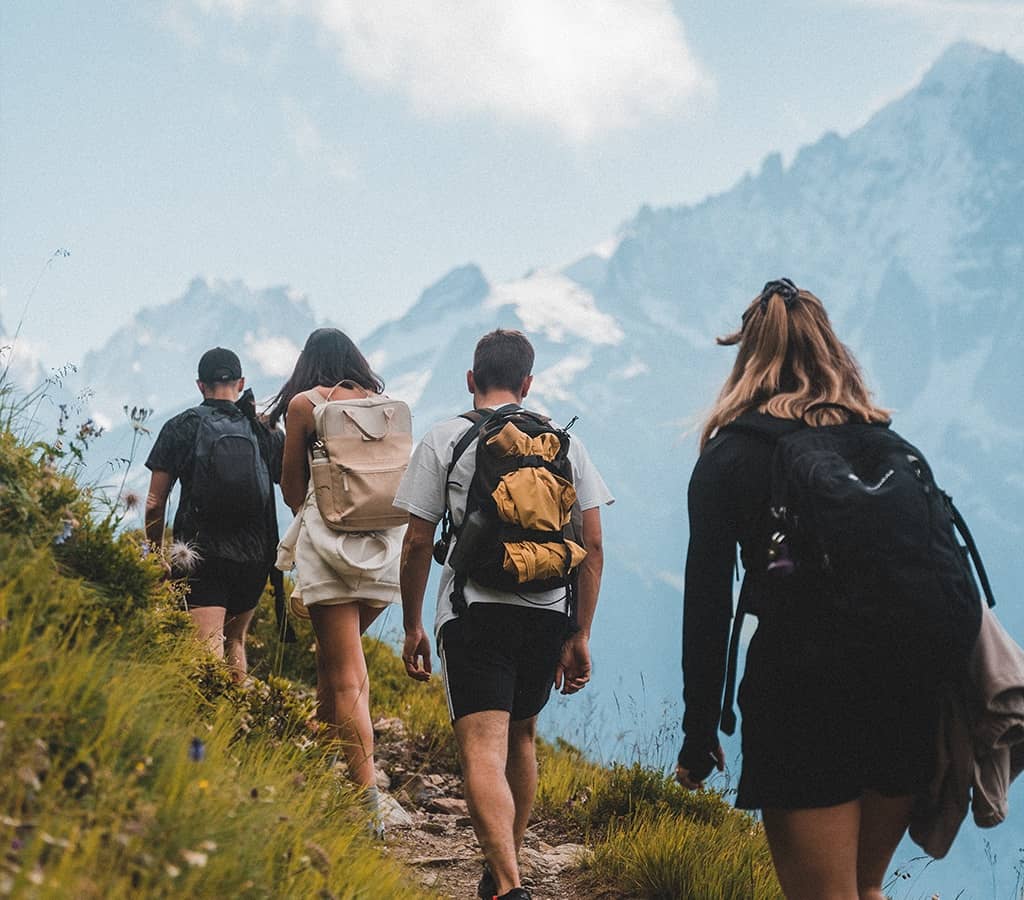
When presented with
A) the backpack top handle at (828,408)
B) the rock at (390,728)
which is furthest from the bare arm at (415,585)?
the rock at (390,728)

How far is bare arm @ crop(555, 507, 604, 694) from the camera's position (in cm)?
432

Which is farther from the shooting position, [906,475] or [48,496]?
[48,496]

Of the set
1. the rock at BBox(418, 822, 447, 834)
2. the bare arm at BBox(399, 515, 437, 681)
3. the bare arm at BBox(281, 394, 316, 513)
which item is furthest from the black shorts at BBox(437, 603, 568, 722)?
the rock at BBox(418, 822, 447, 834)

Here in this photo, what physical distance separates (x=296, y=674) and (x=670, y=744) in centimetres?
349

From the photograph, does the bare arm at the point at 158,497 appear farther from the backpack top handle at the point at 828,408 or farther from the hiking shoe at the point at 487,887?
the backpack top handle at the point at 828,408

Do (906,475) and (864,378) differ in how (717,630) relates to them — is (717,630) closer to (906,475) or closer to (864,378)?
(906,475)

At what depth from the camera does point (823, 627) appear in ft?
8.55

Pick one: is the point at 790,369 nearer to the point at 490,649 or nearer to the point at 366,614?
the point at 490,649

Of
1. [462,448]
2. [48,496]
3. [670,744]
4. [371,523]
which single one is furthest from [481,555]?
[670,744]

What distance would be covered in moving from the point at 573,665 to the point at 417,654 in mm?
672

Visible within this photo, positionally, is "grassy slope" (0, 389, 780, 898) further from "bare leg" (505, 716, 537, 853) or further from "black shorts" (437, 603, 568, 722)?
"bare leg" (505, 716, 537, 853)

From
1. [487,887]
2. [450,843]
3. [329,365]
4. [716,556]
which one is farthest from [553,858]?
[716,556]

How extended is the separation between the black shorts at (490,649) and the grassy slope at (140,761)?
582 millimetres

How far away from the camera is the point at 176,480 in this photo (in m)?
5.46
